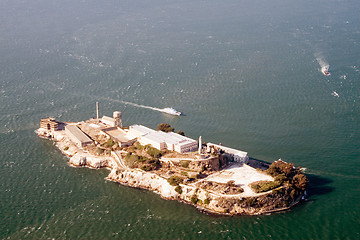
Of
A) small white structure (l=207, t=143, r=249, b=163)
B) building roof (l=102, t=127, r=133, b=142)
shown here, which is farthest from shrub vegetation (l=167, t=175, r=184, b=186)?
building roof (l=102, t=127, r=133, b=142)

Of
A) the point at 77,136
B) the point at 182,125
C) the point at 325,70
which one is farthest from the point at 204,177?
the point at 325,70

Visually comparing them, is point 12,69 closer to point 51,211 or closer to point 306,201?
point 51,211

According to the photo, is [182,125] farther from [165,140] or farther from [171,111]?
[165,140]

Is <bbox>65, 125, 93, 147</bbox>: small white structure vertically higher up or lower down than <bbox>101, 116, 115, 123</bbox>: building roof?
lower down

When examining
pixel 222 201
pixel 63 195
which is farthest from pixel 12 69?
pixel 222 201

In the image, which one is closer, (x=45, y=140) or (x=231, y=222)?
(x=231, y=222)

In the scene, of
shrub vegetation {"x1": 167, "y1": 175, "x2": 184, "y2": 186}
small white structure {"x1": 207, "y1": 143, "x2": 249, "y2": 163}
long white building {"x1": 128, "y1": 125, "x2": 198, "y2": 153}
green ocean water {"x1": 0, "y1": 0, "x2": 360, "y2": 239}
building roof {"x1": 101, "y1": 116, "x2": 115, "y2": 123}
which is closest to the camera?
green ocean water {"x1": 0, "y1": 0, "x2": 360, "y2": 239}

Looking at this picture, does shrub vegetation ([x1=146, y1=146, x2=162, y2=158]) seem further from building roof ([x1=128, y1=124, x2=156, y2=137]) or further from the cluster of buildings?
building roof ([x1=128, y1=124, x2=156, y2=137])
